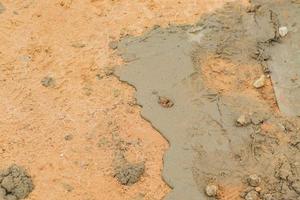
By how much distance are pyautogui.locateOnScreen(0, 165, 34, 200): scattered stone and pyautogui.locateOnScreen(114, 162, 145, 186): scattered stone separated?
24.8 inches

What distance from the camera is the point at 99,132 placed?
430cm

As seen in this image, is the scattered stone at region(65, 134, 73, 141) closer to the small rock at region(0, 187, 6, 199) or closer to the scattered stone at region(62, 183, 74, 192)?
the scattered stone at region(62, 183, 74, 192)

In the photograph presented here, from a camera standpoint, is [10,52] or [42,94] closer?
[42,94]

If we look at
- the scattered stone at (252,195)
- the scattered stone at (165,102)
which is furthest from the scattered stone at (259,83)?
the scattered stone at (252,195)

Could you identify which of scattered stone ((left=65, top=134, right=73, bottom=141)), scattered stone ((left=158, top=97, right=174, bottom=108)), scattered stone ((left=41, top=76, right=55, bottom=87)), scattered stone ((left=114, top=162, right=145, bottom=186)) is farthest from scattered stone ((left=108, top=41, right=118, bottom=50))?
scattered stone ((left=114, top=162, right=145, bottom=186))

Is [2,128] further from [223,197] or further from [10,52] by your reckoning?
[223,197]

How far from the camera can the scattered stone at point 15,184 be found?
393 cm

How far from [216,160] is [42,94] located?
1.53 metres

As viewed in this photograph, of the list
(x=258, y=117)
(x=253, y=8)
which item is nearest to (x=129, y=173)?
(x=258, y=117)

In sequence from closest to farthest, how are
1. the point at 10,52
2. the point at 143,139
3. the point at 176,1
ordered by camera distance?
the point at 143,139, the point at 10,52, the point at 176,1

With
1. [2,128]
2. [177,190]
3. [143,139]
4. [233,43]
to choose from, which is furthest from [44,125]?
[233,43]

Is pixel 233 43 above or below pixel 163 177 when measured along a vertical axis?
above

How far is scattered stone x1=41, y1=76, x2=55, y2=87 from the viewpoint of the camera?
15.2ft

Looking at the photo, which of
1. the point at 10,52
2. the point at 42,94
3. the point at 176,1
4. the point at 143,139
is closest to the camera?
the point at 143,139
